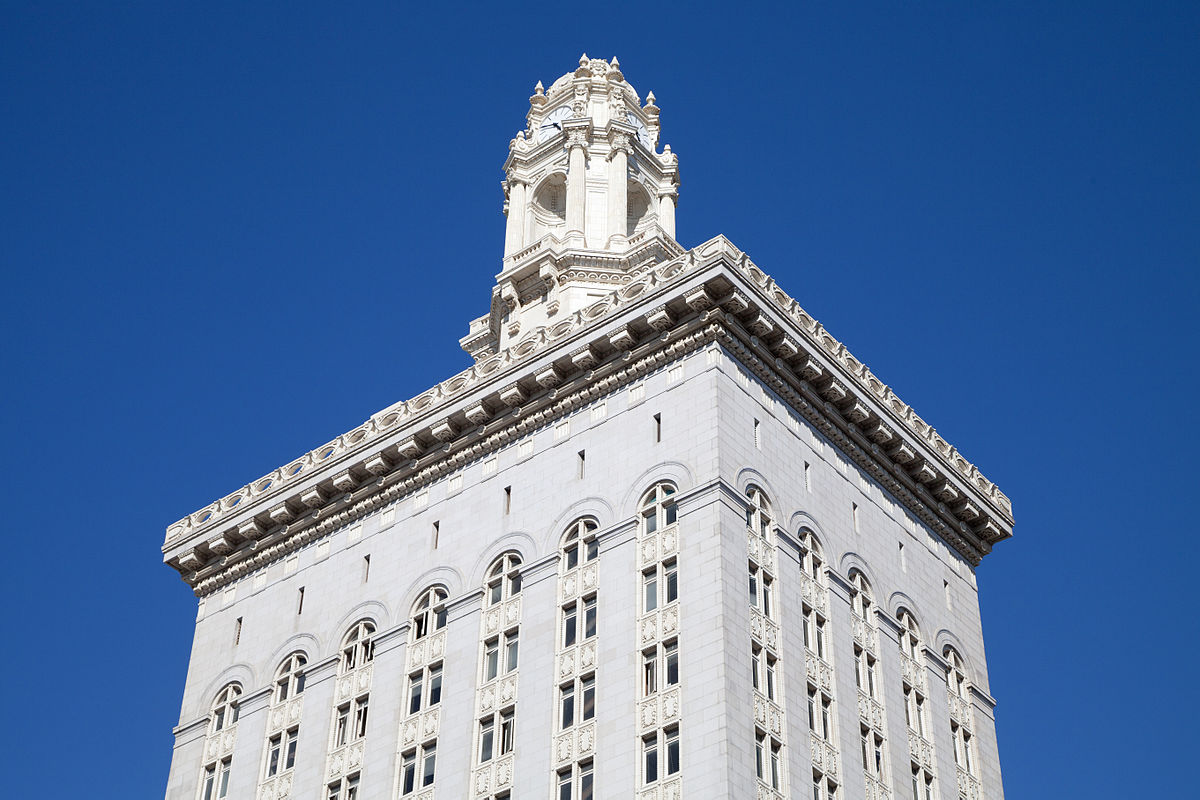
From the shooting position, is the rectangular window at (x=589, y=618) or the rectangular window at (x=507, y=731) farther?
the rectangular window at (x=589, y=618)

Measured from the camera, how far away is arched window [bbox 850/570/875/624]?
68500mm

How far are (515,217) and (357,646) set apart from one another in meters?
29.4

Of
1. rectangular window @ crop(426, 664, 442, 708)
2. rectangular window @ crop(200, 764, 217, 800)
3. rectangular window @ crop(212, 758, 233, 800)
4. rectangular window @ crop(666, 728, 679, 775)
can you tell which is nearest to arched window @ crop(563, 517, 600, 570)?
rectangular window @ crop(426, 664, 442, 708)

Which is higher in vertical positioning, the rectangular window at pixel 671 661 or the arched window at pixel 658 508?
the arched window at pixel 658 508

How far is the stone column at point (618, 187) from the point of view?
8856 centimetres

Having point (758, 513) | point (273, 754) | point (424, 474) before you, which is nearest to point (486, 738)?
point (273, 754)

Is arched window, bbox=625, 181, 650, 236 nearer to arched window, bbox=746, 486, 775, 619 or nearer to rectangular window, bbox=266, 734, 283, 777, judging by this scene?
arched window, bbox=746, 486, 775, 619

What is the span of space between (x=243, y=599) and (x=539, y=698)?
19.3 m

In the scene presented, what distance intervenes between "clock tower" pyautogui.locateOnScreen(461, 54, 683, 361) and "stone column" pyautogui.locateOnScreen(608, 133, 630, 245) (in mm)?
50

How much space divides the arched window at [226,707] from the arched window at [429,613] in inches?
365

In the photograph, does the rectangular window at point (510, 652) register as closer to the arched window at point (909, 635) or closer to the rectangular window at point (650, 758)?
the rectangular window at point (650, 758)

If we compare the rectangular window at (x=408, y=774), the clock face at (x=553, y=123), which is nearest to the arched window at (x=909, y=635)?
the rectangular window at (x=408, y=774)

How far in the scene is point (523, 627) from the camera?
6550 centimetres

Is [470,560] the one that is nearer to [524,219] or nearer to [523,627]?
[523,627]
